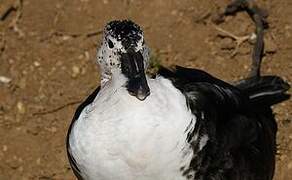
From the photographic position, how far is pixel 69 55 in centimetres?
378

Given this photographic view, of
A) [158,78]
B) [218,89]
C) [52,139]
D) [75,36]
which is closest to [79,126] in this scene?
[158,78]

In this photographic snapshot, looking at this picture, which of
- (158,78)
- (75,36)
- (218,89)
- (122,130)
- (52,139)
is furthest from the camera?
(75,36)

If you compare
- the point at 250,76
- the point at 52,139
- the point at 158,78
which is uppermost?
the point at 158,78

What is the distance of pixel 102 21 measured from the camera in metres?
3.84

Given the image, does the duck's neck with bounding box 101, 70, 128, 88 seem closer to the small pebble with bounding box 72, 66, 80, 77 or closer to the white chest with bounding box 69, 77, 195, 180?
the white chest with bounding box 69, 77, 195, 180

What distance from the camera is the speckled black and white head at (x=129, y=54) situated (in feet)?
7.89

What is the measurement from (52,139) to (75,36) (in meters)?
0.54

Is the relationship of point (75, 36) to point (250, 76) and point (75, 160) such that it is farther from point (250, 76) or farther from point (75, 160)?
point (75, 160)

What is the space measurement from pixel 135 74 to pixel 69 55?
1.41 m

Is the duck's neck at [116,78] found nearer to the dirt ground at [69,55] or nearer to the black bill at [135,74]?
the black bill at [135,74]

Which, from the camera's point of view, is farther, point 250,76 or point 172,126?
point 250,76

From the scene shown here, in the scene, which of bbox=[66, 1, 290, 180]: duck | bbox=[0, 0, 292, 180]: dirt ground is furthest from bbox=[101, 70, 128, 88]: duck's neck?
bbox=[0, 0, 292, 180]: dirt ground

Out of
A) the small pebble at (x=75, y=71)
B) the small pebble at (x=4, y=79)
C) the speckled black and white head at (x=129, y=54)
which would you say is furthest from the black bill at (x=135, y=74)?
the small pebble at (x=4, y=79)

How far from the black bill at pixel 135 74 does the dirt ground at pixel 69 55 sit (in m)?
1.14
